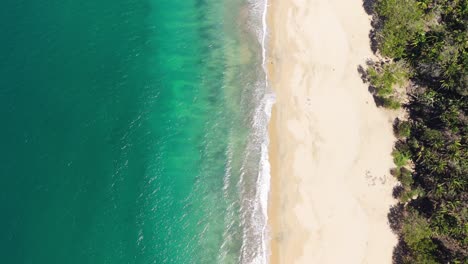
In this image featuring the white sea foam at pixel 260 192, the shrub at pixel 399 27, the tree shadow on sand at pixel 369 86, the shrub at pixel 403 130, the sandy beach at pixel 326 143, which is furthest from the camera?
the shrub at pixel 399 27

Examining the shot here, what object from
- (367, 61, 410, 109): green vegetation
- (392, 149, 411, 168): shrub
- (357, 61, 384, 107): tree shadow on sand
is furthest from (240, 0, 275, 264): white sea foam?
(392, 149, 411, 168): shrub

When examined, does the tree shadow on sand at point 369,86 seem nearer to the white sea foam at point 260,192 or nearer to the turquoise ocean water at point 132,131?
the white sea foam at point 260,192

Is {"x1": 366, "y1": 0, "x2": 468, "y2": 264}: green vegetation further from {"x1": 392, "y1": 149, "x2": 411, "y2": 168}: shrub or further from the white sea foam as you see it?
the white sea foam

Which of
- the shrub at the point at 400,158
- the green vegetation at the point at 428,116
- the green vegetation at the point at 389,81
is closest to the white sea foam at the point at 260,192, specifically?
the green vegetation at the point at 389,81

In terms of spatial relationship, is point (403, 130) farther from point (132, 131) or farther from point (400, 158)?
point (132, 131)

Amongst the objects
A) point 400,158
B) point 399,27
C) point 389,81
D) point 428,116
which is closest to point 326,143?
point 400,158

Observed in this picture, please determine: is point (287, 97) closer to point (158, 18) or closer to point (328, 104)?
point (328, 104)
